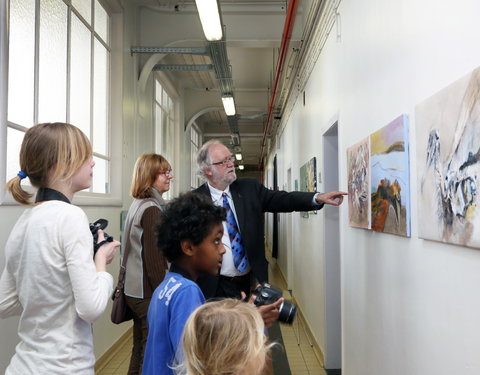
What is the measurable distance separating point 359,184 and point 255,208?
60cm

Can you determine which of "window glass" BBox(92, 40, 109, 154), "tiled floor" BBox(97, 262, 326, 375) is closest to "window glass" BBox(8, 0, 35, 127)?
"window glass" BBox(92, 40, 109, 154)

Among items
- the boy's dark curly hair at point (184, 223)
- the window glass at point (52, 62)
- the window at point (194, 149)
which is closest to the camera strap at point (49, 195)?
the boy's dark curly hair at point (184, 223)

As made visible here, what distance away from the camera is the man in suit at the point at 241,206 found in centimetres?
211

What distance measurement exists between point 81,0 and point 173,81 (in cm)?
406

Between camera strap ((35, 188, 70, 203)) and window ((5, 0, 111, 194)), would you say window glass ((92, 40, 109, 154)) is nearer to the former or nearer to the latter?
window ((5, 0, 111, 194))

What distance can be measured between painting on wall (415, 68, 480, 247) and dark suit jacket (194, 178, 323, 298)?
2.98ft

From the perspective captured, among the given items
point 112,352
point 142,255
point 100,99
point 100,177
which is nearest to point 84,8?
point 100,99

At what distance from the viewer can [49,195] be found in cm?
122

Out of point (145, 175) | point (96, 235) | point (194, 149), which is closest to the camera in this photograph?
point (96, 235)

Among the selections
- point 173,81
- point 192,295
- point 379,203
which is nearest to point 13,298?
point 192,295

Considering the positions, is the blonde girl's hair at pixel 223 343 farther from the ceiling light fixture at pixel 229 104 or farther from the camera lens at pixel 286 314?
the ceiling light fixture at pixel 229 104

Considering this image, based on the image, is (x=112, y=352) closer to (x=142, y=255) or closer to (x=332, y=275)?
(x=142, y=255)

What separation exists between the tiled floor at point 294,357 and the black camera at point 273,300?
78.6 inches

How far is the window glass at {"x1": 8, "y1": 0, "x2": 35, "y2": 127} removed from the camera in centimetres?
244
